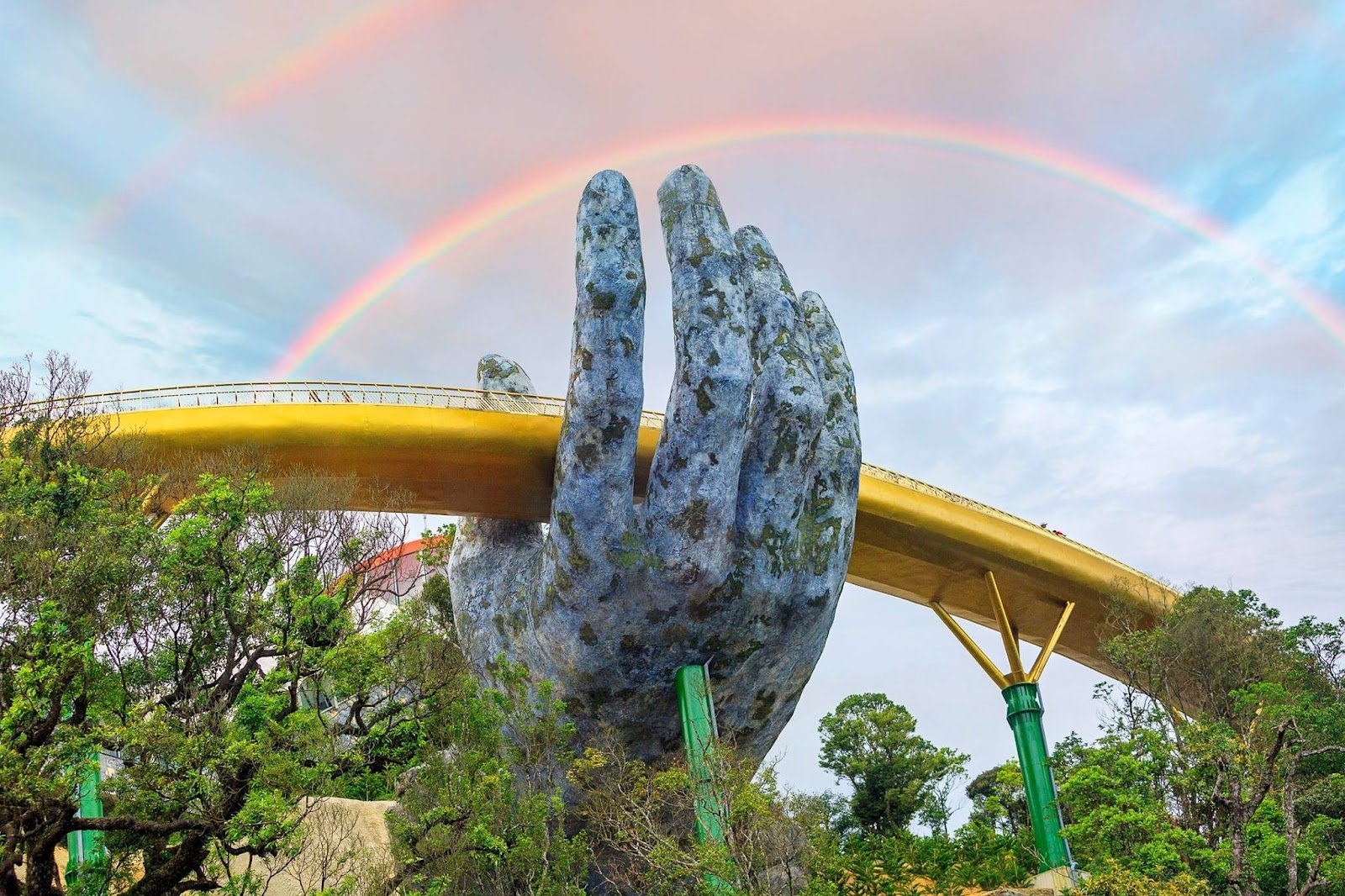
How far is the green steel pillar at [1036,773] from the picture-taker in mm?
21125

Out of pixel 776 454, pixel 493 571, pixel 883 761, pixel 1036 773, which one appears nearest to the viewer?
pixel 776 454

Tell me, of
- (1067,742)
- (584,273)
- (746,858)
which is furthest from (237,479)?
(1067,742)

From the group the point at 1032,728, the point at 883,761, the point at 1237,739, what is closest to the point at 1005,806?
the point at 883,761

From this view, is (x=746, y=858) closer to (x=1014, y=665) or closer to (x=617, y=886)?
(x=617, y=886)

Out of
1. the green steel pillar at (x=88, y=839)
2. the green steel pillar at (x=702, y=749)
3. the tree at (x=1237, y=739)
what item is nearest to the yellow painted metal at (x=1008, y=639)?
the tree at (x=1237, y=739)

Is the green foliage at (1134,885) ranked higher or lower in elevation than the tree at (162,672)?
lower

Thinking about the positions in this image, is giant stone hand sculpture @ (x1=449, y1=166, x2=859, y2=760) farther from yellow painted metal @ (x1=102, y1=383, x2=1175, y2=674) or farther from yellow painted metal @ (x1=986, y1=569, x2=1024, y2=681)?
yellow painted metal @ (x1=986, y1=569, x2=1024, y2=681)

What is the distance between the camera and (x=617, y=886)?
16.4 m

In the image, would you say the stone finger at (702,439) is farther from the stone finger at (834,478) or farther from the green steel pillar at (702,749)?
the stone finger at (834,478)

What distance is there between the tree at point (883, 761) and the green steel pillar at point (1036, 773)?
6.20 metres

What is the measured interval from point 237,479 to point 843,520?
27.1ft

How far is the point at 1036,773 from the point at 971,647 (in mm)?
3004

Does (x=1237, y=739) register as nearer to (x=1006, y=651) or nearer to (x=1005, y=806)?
(x=1006, y=651)

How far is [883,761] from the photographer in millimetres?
29297
